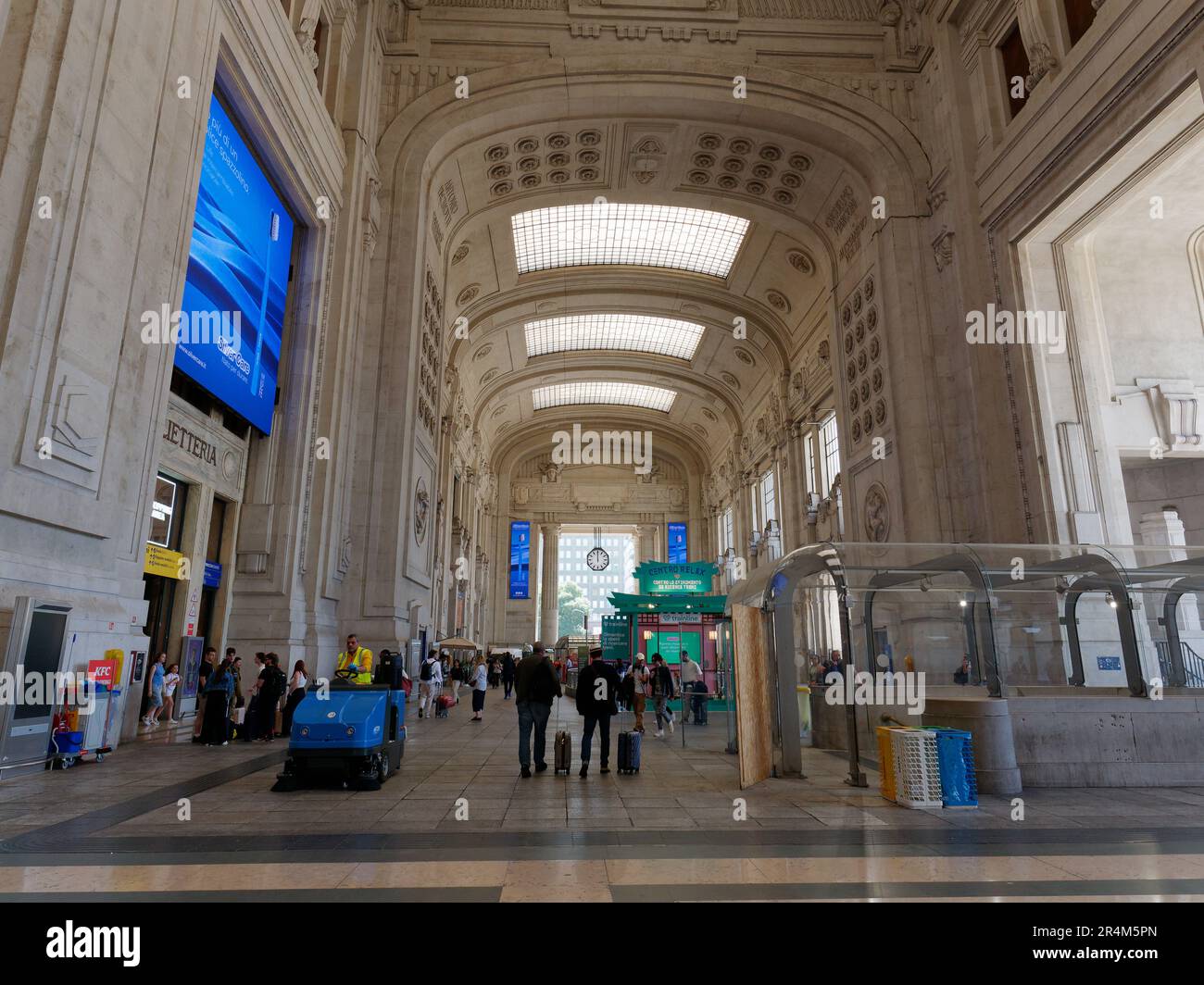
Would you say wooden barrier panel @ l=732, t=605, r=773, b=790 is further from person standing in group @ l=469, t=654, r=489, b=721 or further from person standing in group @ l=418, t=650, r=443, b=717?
person standing in group @ l=418, t=650, r=443, b=717

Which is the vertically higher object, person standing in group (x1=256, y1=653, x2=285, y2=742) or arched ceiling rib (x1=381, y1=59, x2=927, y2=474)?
arched ceiling rib (x1=381, y1=59, x2=927, y2=474)

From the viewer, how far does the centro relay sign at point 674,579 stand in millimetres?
20969

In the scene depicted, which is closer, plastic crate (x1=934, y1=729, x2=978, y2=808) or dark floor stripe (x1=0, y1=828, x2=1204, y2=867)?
dark floor stripe (x1=0, y1=828, x2=1204, y2=867)

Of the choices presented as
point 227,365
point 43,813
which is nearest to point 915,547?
point 43,813

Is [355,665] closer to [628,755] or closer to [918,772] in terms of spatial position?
[628,755]

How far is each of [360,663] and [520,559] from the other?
36.4 m

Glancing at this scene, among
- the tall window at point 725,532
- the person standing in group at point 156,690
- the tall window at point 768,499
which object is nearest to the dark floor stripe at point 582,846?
the person standing in group at point 156,690

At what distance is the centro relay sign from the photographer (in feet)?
68.8

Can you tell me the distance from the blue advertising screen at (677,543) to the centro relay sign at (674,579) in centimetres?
2266

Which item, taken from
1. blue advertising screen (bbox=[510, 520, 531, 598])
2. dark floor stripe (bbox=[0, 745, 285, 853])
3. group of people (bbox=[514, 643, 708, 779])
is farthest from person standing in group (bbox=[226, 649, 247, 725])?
blue advertising screen (bbox=[510, 520, 531, 598])

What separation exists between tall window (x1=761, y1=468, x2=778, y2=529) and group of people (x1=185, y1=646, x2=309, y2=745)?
22695 millimetres

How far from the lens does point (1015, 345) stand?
43.9 feet

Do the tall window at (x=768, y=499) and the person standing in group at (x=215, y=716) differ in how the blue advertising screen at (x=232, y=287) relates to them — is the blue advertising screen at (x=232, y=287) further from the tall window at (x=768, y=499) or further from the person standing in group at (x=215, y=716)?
the tall window at (x=768, y=499)

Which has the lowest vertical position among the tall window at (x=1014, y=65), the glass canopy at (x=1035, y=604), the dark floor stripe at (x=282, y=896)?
the dark floor stripe at (x=282, y=896)
